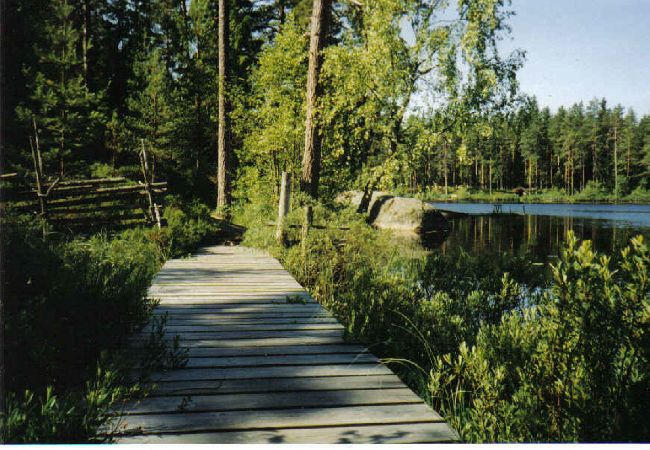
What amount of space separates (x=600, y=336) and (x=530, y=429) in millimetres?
661

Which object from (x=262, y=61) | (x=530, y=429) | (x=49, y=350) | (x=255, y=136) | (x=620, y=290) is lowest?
(x=530, y=429)

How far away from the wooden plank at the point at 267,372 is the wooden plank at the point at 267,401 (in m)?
0.26

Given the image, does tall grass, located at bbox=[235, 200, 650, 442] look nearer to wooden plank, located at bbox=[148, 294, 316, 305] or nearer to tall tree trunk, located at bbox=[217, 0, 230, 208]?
wooden plank, located at bbox=[148, 294, 316, 305]

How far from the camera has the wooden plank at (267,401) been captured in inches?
92.7

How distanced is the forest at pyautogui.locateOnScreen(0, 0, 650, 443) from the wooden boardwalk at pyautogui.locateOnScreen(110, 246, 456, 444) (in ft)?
0.84

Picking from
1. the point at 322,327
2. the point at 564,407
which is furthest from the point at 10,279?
the point at 564,407

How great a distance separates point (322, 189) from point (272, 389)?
9521 mm

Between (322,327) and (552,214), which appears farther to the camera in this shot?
(552,214)

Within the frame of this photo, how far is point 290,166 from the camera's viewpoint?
12633 mm

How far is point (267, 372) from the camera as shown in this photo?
2.89 metres

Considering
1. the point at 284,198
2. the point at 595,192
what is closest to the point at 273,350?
the point at 284,198

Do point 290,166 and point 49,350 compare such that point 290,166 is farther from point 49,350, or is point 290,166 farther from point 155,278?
point 49,350

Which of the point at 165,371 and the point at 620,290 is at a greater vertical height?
the point at 620,290

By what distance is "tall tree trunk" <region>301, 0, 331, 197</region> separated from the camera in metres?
9.25
